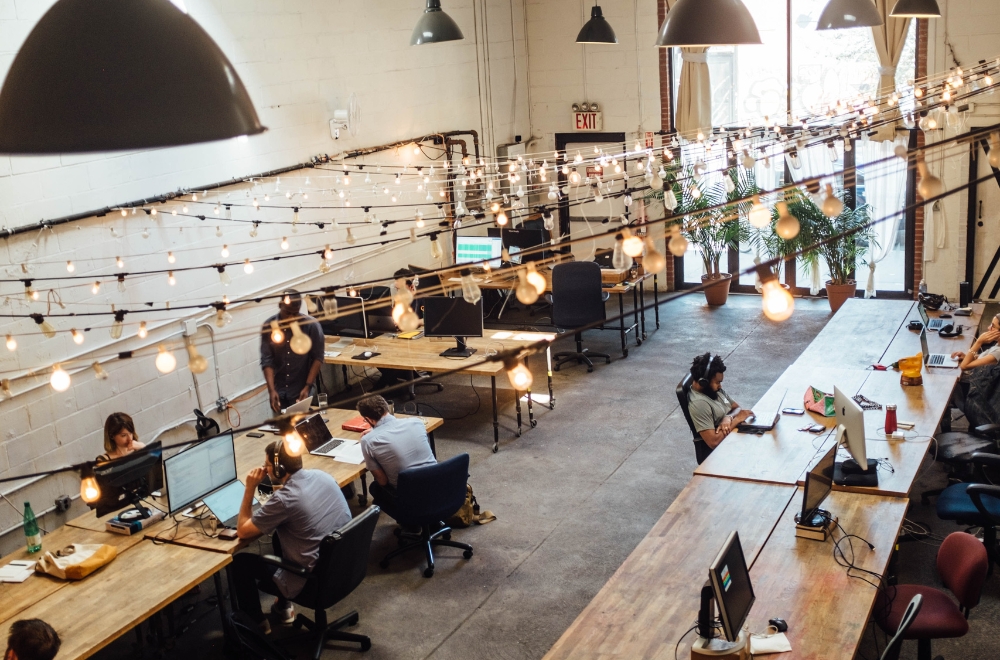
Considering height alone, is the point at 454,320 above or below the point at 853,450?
above

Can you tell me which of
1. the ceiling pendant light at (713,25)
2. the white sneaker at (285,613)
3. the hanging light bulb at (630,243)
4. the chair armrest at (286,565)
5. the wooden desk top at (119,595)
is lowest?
the white sneaker at (285,613)

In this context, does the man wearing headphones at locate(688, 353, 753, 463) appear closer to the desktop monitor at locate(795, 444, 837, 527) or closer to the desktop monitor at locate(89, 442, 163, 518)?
the desktop monitor at locate(795, 444, 837, 527)

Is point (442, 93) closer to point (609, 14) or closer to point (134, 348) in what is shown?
point (609, 14)

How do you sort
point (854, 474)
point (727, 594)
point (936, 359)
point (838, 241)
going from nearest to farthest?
point (727, 594), point (854, 474), point (936, 359), point (838, 241)

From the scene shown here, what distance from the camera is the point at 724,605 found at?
12.5ft

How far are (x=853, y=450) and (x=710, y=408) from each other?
51.0 inches

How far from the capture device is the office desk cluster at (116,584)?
4.66 meters

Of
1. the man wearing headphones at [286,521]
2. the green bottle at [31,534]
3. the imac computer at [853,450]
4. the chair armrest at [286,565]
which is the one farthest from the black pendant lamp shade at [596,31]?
the green bottle at [31,534]

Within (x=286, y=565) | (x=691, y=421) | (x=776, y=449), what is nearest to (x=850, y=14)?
(x=691, y=421)

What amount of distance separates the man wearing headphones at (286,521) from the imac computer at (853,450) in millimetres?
2807

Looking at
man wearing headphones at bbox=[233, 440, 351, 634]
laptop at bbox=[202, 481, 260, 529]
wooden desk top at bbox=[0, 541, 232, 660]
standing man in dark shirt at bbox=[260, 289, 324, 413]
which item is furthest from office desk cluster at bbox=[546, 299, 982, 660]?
standing man in dark shirt at bbox=[260, 289, 324, 413]

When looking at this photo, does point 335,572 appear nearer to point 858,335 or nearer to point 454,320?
point 454,320

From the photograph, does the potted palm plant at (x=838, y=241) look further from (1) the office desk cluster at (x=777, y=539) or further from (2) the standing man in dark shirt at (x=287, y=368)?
(2) the standing man in dark shirt at (x=287, y=368)

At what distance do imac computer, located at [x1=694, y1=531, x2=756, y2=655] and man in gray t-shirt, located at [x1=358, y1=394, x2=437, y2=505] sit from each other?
271 cm
